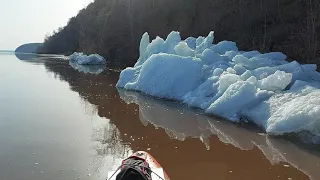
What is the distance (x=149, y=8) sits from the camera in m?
40.8

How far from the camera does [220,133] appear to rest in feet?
30.1

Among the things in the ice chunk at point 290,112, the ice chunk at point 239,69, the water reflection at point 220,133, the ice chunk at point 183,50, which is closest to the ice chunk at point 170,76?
the water reflection at point 220,133

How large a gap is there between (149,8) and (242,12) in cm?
1529

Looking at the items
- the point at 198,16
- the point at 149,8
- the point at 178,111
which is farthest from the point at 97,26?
the point at 178,111

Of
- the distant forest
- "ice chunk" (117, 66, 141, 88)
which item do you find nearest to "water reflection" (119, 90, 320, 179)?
"ice chunk" (117, 66, 141, 88)

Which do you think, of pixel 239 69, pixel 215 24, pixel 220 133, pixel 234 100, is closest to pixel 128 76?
pixel 239 69

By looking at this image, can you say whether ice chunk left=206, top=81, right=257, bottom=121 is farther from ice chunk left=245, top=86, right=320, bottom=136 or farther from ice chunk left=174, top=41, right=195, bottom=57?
ice chunk left=174, top=41, right=195, bottom=57

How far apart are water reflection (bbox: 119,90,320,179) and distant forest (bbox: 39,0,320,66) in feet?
28.3

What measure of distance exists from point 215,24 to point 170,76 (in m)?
17.8

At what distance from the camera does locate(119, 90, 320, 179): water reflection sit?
283 inches

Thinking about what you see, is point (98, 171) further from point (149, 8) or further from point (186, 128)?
point (149, 8)

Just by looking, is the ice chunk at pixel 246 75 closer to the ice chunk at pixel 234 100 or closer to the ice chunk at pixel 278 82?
the ice chunk at pixel 234 100

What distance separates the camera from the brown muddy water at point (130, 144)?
6.25 meters

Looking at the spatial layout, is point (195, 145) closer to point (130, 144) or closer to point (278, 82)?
point (130, 144)
